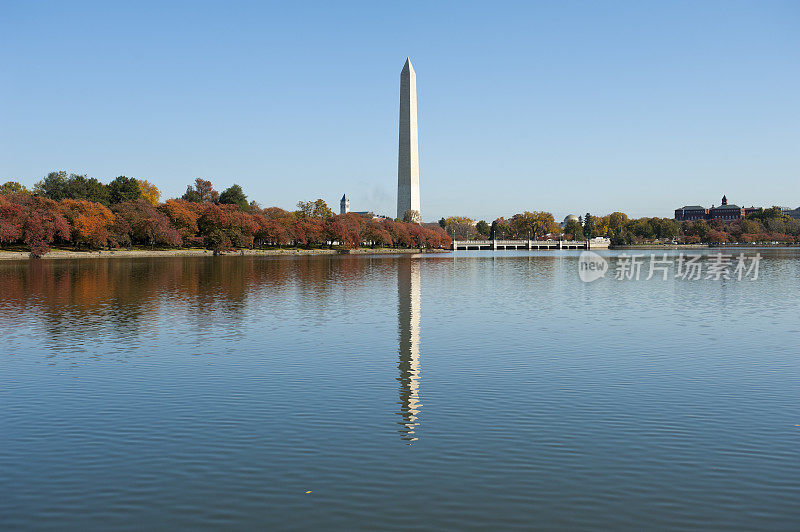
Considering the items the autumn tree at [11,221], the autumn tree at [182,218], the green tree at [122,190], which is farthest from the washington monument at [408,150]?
the autumn tree at [11,221]

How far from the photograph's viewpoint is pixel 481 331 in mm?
25594

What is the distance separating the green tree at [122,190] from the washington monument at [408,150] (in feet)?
202

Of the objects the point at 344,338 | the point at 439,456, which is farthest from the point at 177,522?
the point at 344,338

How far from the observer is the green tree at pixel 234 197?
177500mm

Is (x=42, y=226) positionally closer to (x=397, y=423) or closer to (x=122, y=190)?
(x=122, y=190)

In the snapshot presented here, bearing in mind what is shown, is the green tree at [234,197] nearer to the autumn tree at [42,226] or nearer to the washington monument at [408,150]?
the washington monument at [408,150]

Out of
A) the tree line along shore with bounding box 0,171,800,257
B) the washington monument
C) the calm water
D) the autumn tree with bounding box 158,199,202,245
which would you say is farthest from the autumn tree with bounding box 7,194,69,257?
the washington monument

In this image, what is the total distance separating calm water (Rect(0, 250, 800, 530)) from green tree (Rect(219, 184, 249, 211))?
503 ft

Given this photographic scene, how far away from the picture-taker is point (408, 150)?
15688 centimetres

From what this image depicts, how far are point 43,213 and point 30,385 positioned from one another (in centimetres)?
8616

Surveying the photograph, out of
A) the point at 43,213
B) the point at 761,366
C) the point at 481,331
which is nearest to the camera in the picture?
the point at 761,366

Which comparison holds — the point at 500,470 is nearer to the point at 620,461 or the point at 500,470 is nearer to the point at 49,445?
the point at 620,461

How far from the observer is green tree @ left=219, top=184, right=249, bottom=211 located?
177500 millimetres

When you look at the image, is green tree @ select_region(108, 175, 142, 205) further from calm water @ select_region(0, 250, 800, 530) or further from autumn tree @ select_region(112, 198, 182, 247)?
calm water @ select_region(0, 250, 800, 530)
